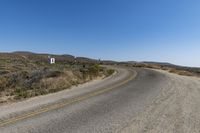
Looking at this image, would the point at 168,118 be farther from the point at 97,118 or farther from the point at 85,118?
the point at 85,118

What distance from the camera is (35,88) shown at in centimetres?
A: 1717

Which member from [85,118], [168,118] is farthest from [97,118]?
[168,118]

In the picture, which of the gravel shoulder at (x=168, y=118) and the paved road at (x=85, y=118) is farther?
the gravel shoulder at (x=168, y=118)

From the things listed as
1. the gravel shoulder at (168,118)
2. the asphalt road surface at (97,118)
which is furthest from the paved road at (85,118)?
the gravel shoulder at (168,118)

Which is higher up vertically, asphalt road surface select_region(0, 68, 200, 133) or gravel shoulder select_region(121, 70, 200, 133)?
gravel shoulder select_region(121, 70, 200, 133)

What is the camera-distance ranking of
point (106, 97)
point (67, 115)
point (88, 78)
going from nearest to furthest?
point (67, 115), point (106, 97), point (88, 78)

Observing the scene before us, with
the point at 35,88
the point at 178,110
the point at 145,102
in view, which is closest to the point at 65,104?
the point at 145,102

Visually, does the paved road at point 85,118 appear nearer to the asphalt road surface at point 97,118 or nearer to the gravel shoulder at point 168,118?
the asphalt road surface at point 97,118

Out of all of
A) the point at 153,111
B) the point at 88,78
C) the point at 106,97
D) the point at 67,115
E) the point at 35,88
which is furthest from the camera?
the point at 88,78

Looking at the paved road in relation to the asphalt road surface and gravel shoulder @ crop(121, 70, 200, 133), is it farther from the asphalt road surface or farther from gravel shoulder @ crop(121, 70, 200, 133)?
gravel shoulder @ crop(121, 70, 200, 133)

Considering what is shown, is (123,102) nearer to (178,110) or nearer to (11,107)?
(178,110)

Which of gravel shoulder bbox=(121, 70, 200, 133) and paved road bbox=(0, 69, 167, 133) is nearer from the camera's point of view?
paved road bbox=(0, 69, 167, 133)

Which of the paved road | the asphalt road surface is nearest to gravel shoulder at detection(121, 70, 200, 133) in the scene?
the asphalt road surface

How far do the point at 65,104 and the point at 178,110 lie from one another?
4881 millimetres
